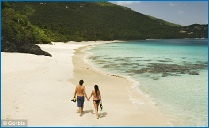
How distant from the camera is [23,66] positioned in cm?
2394

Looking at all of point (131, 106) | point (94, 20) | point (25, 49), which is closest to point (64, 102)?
point (131, 106)

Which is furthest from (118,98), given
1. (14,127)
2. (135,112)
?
(14,127)

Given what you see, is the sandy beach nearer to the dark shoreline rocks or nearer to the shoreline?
the shoreline

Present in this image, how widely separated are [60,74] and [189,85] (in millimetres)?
9085

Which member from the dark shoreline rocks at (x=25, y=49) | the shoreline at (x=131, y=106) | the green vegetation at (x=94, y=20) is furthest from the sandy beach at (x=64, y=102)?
the green vegetation at (x=94, y=20)

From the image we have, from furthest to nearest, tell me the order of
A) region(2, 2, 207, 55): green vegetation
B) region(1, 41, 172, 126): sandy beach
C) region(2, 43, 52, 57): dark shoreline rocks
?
region(2, 2, 207, 55): green vegetation, region(2, 43, 52, 57): dark shoreline rocks, region(1, 41, 172, 126): sandy beach

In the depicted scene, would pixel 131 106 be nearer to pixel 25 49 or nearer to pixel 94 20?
pixel 25 49

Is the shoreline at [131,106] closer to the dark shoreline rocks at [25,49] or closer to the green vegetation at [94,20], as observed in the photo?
the dark shoreline rocks at [25,49]

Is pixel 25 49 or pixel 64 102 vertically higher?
pixel 25 49

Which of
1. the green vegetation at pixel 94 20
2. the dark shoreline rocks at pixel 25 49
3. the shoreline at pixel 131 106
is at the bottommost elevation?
the shoreline at pixel 131 106

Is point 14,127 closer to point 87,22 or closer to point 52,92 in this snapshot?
point 52,92

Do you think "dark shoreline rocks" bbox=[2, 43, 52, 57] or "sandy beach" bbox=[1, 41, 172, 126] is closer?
"sandy beach" bbox=[1, 41, 172, 126]

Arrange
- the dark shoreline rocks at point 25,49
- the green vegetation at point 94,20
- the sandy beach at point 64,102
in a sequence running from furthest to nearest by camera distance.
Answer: the green vegetation at point 94,20, the dark shoreline rocks at point 25,49, the sandy beach at point 64,102

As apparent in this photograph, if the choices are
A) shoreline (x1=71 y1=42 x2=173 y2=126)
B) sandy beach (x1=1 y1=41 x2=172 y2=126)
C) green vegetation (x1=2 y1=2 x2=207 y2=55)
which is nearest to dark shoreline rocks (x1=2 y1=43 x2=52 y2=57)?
sandy beach (x1=1 y1=41 x2=172 y2=126)
